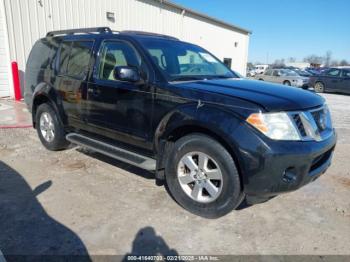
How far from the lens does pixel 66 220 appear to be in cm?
319

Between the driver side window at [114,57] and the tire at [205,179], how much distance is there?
1.28m

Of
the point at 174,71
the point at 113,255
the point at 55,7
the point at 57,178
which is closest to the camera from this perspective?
the point at 113,255

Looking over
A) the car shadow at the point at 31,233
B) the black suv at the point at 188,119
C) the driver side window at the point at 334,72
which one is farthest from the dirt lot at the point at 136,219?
the driver side window at the point at 334,72

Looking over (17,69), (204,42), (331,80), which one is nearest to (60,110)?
(17,69)

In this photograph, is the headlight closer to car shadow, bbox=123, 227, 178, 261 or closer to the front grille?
the front grille

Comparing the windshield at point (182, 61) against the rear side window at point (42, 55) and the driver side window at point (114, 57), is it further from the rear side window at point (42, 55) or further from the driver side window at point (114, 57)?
the rear side window at point (42, 55)

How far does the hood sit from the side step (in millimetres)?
976

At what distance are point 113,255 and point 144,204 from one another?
3.17 ft

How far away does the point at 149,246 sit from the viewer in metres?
2.80

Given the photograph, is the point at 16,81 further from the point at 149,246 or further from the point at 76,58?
the point at 149,246

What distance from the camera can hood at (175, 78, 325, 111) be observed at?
2.97 m

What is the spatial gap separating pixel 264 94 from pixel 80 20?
9821 mm

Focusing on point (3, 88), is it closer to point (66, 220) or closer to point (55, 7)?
point (55, 7)

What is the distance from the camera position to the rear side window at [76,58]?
14.7 feet
